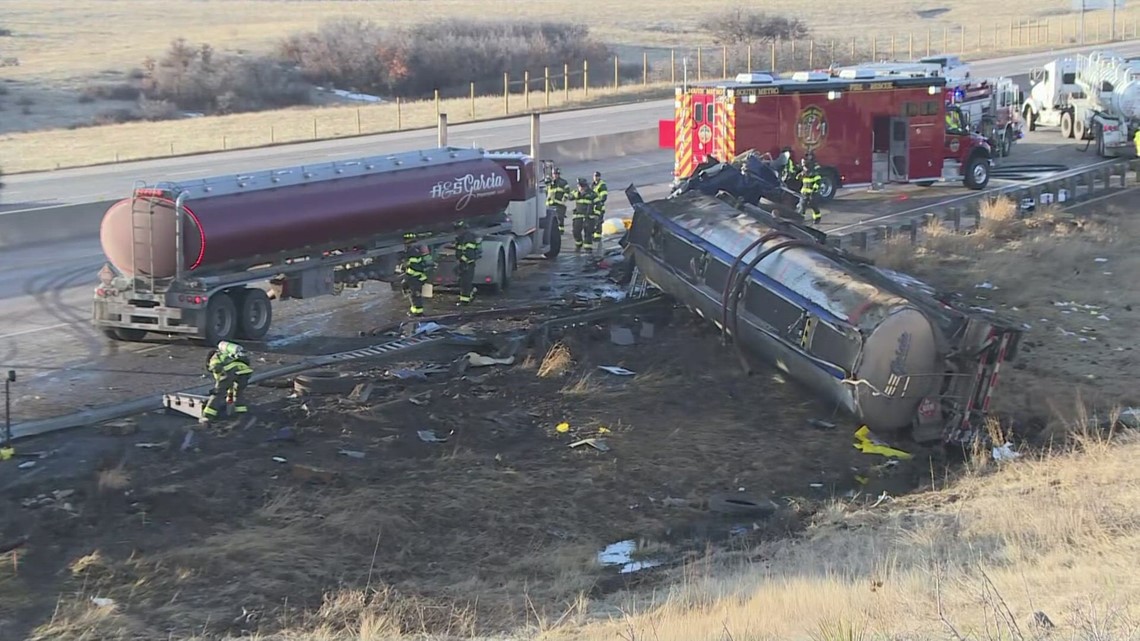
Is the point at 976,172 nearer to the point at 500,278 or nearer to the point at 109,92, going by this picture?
the point at 500,278

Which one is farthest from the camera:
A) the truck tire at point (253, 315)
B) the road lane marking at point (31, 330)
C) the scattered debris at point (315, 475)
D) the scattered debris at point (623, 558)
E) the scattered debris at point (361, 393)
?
the road lane marking at point (31, 330)

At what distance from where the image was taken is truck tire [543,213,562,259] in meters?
22.5

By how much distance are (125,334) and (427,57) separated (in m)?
55.7

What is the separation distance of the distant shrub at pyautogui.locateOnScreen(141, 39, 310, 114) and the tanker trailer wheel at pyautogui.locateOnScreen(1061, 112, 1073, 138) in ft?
120

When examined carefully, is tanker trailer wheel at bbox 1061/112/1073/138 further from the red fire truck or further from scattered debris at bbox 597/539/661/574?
scattered debris at bbox 597/539/661/574

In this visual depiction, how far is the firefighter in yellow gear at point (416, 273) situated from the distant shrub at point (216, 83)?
144ft

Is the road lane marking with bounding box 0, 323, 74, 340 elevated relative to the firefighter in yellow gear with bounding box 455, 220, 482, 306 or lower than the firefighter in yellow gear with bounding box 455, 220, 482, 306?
lower

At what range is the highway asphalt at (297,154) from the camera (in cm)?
3080

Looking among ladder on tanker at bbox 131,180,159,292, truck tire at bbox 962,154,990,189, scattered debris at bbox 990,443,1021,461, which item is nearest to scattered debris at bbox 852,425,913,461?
scattered debris at bbox 990,443,1021,461

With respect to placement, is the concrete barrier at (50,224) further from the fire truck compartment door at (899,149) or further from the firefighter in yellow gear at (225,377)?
the fire truck compartment door at (899,149)

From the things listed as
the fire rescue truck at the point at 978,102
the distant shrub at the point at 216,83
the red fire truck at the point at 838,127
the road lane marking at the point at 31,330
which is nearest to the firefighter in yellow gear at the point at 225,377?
the road lane marking at the point at 31,330

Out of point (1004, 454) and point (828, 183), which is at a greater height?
point (828, 183)

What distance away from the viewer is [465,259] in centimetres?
1919

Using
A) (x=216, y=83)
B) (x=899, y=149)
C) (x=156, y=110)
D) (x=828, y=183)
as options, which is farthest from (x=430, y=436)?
(x=216, y=83)
